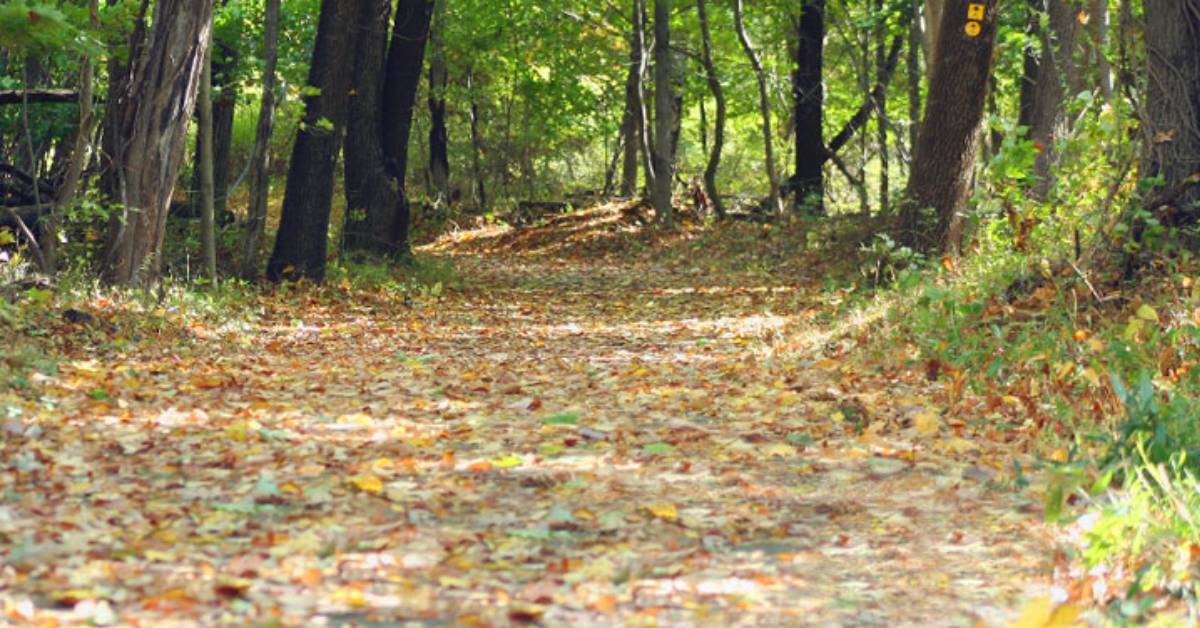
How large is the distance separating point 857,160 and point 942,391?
→ 2853cm

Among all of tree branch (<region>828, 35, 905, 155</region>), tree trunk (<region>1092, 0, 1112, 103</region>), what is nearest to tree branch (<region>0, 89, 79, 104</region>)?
tree trunk (<region>1092, 0, 1112, 103</region>)

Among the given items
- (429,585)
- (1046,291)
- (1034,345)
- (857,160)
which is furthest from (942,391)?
(857,160)

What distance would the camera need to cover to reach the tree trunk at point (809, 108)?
76.3ft

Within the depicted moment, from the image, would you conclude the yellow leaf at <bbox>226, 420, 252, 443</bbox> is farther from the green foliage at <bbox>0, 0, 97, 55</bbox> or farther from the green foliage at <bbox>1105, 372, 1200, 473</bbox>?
the green foliage at <bbox>1105, 372, 1200, 473</bbox>

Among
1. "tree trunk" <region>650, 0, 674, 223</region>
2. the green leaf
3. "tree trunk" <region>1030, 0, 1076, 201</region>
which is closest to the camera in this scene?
the green leaf

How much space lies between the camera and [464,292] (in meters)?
16.6

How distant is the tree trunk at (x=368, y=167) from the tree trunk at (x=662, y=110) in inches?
278

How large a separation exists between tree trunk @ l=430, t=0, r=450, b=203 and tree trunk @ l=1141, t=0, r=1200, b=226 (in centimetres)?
1933

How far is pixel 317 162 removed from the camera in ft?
48.2

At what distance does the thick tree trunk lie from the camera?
1767 cm

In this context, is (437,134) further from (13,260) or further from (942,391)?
(942,391)

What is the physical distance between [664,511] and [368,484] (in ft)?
4.07

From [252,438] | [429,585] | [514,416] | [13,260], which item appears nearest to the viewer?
[429,585]

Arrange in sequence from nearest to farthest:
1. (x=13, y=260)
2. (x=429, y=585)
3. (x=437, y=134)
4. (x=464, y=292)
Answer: (x=429, y=585) → (x=13, y=260) → (x=464, y=292) → (x=437, y=134)
